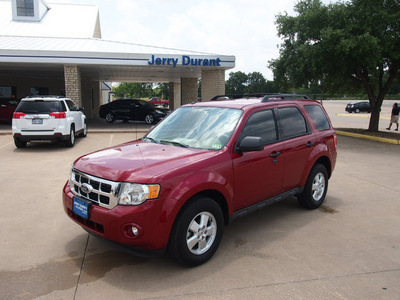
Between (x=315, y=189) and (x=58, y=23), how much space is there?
28.4m

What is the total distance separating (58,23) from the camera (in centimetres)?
2767

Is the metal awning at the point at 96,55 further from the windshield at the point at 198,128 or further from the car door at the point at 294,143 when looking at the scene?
the car door at the point at 294,143

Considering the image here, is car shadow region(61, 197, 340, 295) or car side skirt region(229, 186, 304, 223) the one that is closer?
car shadow region(61, 197, 340, 295)

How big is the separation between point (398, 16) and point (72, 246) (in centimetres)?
1335

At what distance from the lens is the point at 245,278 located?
11.0 feet

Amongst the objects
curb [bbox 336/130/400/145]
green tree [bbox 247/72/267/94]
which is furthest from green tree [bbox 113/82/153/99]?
curb [bbox 336/130/400/145]

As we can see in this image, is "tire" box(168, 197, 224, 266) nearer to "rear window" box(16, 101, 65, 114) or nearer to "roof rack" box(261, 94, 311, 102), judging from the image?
"roof rack" box(261, 94, 311, 102)

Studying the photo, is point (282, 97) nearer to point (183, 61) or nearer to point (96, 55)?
point (183, 61)

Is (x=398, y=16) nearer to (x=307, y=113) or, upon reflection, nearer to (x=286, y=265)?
(x=307, y=113)

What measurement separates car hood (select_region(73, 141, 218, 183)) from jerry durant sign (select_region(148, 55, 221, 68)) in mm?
13463

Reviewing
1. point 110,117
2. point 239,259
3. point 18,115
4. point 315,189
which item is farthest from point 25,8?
point 239,259

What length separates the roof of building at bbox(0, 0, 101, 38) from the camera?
24.9 metres

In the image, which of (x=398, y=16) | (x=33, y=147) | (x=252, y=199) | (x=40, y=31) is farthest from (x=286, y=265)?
(x=40, y=31)

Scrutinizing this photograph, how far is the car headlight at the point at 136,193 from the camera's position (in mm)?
3154
